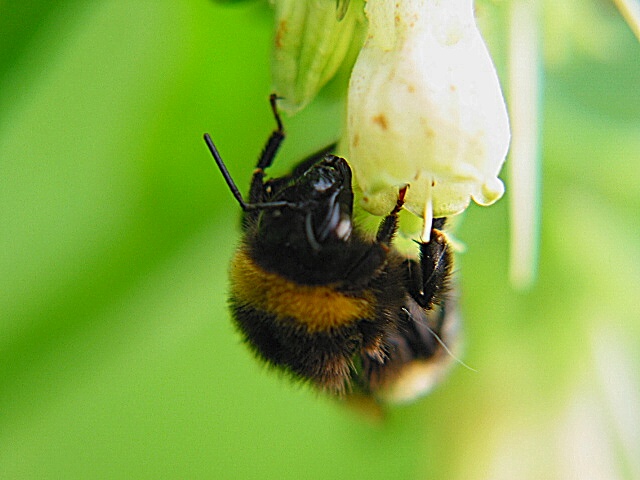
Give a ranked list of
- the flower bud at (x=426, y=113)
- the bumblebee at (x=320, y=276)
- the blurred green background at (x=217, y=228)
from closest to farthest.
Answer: the flower bud at (x=426, y=113), the bumblebee at (x=320, y=276), the blurred green background at (x=217, y=228)

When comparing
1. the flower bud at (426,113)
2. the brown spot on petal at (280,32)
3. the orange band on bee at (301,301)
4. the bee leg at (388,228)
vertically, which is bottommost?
the orange band on bee at (301,301)

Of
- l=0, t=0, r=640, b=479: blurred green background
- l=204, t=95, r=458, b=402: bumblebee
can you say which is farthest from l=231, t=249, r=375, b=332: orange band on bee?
l=0, t=0, r=640, b=479: blurred green background

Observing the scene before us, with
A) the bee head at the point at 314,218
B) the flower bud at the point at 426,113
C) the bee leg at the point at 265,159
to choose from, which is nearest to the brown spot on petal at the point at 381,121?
the flower bud at the point at 426,113

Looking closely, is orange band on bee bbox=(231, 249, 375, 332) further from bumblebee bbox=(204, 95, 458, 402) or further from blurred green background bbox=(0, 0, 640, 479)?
blurred green background bbox=(0, 0, 640, 479)

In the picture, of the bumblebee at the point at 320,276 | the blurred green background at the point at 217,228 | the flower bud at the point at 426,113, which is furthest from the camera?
the blurred green background at the point at 217,228

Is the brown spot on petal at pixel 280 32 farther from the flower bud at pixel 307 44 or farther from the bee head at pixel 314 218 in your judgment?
the bee head at pixel 314 218

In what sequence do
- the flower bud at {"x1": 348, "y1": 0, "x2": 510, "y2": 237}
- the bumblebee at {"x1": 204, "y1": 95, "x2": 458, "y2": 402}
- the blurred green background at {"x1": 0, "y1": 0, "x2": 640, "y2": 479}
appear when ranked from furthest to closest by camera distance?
the blurred green background at {"x1": 0, "y1": 0, "x2": 640, "y2": 479}
the bumblebee at {"x1": 204, "y1": 95, "x2": 458, "y2": 402}
the flower bud at {"x1": 348, "y1": 0, "x2": 510, "y2": 237}

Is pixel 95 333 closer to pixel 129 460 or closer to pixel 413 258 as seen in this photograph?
pixel 129 460

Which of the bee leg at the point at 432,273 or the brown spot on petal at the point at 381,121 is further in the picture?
the bee leg at the point at 432,273
